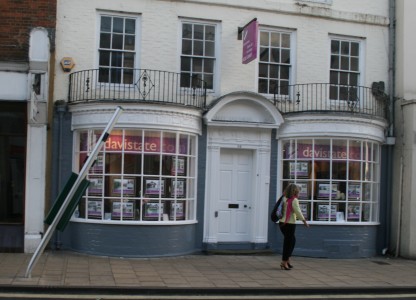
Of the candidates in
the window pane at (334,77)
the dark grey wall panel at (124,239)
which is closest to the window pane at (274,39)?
the window pane at (334,77)

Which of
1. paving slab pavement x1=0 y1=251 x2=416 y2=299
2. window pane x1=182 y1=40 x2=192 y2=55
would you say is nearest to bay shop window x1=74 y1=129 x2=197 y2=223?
paving slab pavement x1=0 y1=251 x2=416 y2=299

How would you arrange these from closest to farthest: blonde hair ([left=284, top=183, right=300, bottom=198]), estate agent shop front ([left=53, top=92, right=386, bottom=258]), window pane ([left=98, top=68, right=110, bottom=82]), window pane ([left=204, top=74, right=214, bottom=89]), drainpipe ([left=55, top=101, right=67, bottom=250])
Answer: blonde hair ([left=284, top=183, right=300, bottom=198])
estate agent shop front ([left=53, top=92, right=386, bottom=258])
drainpipe ([left=55, top=101, right=67, bottom=250])
window pane ([left=98, top=68, right=110, bottom=82])
window pane ([left=204, top=74, right=214, bottom=89])

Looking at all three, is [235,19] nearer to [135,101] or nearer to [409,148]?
[135,101]

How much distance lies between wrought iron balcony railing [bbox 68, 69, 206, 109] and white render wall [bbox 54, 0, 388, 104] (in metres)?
0.19

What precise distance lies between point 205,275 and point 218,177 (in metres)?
3.29

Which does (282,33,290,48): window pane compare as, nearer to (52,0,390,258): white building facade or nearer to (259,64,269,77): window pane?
(52,0,390,258): white building facade

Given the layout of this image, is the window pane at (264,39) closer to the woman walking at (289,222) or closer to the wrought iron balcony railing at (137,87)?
the wrought iron balcony railing at (137,87)

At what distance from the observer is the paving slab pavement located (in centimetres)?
852

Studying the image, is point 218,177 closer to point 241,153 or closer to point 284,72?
A: point 241,153

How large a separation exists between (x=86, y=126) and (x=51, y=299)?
4.73m

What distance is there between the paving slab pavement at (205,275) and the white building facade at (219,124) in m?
0.74

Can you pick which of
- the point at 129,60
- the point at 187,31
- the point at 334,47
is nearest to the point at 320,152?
the point at 334,47

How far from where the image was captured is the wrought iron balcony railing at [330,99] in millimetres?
13133

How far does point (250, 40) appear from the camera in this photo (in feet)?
39.3
